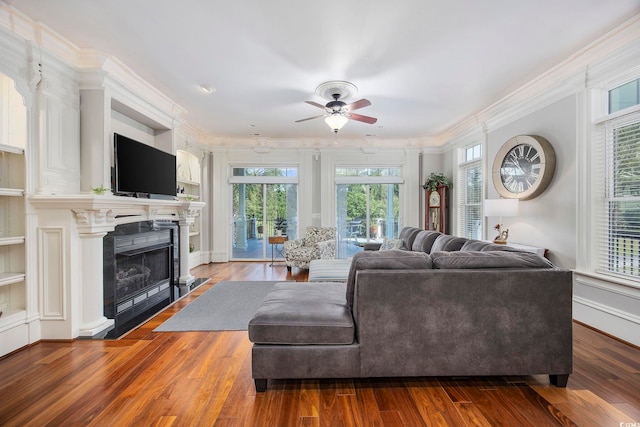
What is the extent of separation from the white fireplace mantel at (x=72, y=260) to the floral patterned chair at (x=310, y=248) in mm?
2974

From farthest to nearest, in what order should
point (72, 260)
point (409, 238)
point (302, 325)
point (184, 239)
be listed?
point (184, 239) < point (409, 238) < point (72, 260) < point (302, 325)

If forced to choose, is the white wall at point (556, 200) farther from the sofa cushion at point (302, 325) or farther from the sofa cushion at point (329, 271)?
the sofa cushion at point (302, 325)

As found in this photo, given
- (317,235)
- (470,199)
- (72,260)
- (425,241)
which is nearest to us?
(72,260)

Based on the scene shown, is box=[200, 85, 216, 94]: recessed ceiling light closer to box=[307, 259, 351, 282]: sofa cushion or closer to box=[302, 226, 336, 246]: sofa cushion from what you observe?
box=[307, 259, 351, 282]: sofa cushion

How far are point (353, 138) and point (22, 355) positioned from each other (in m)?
5.74

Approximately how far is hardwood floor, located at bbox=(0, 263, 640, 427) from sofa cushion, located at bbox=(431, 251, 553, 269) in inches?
30.6

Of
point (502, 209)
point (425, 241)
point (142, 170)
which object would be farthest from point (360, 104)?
point (142, 170)

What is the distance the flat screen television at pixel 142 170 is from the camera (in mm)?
3145

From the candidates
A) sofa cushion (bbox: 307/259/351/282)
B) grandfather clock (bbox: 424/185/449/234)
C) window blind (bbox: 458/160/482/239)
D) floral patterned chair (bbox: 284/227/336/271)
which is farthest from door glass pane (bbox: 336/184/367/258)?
sofa cushion (bbox: 307/259/351/282)

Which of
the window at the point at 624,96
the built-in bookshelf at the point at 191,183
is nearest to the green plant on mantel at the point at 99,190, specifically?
the built-in bookshelf at the point at 191,183

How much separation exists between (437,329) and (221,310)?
244cm

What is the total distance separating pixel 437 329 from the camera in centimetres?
180

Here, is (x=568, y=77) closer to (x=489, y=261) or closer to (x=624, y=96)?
(x=624, y=96)

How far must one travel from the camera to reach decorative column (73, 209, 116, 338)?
2.63 meters
